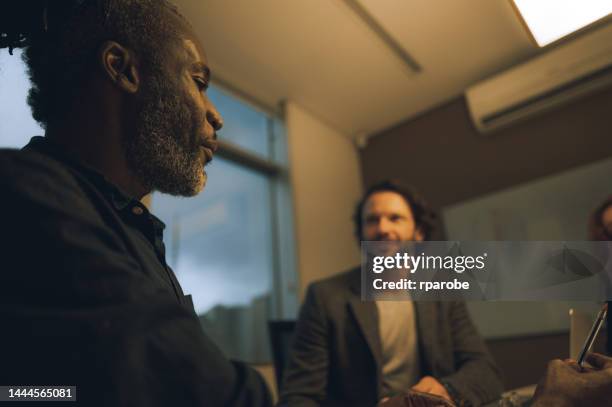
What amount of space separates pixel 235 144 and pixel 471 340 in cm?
180

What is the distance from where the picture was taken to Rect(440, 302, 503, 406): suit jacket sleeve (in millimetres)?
1128

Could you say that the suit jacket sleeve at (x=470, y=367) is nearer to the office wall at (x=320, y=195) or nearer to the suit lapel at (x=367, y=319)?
the suit lapel at (x=367, y=319)

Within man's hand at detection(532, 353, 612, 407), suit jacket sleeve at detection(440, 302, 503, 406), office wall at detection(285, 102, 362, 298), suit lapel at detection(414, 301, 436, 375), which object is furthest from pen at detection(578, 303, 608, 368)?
office wall at detection(285, 102, 362, 298)

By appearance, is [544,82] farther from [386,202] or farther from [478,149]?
[386,202]

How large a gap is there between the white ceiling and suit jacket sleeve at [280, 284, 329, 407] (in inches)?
55.1

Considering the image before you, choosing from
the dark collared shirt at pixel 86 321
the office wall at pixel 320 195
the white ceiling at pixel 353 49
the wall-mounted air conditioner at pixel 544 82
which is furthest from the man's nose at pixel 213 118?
the wall-mounted air conditioner at pixel 544 82

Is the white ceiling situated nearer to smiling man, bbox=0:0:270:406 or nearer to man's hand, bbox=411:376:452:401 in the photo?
smiling man, bbox=0:0:270:406

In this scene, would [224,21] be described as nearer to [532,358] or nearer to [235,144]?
[235,144]

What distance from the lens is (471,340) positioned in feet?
4.73

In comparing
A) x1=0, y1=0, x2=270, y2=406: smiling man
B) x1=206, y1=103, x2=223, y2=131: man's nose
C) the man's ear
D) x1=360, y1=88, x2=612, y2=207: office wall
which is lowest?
x1=0, y1=0, x2=270, y2=406: smiling man

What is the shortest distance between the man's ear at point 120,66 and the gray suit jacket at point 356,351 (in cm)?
96

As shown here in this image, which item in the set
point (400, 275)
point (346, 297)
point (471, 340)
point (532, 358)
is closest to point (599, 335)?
point (400, 275)

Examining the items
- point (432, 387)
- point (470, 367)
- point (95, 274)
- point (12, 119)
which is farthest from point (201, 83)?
point (470, 367)

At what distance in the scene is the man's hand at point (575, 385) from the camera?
590mm
